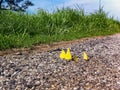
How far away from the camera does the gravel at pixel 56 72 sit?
5.96 m

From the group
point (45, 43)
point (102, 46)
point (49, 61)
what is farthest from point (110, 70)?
point (45, 43)

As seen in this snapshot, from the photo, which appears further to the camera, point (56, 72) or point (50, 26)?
point (50, 26)

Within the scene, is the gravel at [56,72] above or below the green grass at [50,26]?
below

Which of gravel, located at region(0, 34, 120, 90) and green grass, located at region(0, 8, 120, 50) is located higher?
green grass, located at region(0, 8, 120, 50)

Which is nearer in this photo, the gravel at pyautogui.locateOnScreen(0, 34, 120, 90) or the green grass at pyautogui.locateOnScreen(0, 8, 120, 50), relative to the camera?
the gravel at pyautogui.locateOnScreen(0, 34, 120, 90)

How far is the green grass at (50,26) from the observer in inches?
409

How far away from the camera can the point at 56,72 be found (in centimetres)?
650

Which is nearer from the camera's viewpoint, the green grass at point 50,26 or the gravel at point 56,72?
the gravel at point 56,72

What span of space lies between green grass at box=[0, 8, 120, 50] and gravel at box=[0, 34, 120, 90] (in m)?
2.04

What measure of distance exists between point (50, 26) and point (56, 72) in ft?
19.9

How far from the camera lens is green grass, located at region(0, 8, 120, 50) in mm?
10383

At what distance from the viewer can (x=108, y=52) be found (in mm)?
8750

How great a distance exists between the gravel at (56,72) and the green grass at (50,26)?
2.04 metres

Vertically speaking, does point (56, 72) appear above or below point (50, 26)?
below
